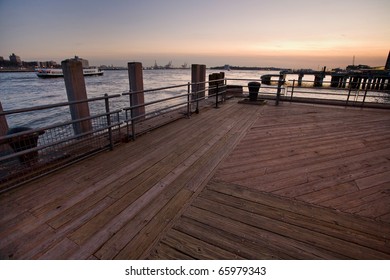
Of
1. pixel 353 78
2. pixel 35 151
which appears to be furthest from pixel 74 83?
pixel 353 78

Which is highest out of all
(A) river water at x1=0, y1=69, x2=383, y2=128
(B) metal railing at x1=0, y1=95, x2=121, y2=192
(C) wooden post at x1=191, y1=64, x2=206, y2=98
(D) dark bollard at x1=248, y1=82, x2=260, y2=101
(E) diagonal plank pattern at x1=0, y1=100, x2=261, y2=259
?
(C) wooden post at x1=191, y1=64, x2=206, y2=98

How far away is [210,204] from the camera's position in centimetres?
221

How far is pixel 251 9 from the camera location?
8531 millimetres

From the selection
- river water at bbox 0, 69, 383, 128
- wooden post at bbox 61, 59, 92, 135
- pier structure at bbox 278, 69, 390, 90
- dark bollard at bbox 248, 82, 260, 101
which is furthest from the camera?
river water at bbox 0, 69, 383, 128

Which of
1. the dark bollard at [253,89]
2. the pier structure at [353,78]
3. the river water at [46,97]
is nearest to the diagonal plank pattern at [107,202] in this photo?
the dark bollard at [253,89]

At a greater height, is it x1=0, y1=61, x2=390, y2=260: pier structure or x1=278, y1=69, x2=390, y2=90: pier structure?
x1=278, y1=69, x2=390, y2=90: pier structure

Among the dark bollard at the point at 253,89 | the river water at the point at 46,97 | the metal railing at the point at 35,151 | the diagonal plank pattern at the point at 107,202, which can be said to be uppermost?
the dark bollard at the point at 253,89

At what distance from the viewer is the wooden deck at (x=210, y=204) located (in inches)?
64.9

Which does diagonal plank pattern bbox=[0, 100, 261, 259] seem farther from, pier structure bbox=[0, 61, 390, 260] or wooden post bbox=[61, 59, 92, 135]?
wooden post bbox=[61, 59, 92, 135]

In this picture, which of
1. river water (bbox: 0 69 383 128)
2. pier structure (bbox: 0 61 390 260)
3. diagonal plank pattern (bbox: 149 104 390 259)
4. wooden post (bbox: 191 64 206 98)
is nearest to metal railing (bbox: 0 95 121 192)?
pier structure (bbox: 0 61 390 260)

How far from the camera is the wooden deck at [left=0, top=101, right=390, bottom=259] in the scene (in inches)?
64.9

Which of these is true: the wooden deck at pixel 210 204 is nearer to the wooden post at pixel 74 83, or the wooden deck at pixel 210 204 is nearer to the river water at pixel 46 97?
the wooden post at pixel 74 83
